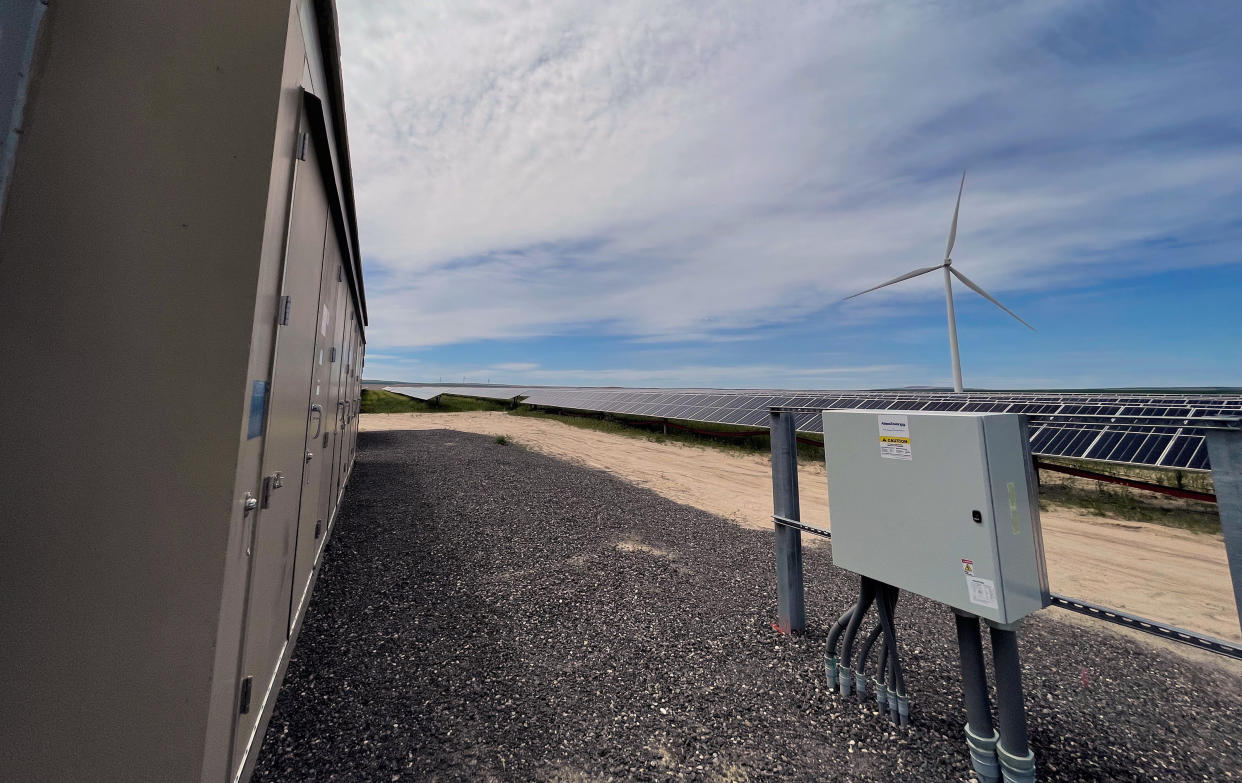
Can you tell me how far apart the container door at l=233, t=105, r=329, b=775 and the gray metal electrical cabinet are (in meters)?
3.39

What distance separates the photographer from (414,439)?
16516mm

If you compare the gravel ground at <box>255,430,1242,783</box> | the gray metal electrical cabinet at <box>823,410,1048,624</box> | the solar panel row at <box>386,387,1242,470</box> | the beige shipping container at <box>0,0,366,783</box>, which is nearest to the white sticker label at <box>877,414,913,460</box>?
the gray metal electrical cabinet at <box>823,410,1048,624</box>

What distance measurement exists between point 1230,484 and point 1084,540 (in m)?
7.73

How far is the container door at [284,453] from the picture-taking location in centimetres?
209

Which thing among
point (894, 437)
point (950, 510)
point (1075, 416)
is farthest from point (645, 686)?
point (1075, 416)

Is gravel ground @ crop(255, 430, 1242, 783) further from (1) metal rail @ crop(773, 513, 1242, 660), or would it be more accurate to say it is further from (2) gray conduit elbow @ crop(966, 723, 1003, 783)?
(1) metal rail @ crop(773, 513, 1242, 660)

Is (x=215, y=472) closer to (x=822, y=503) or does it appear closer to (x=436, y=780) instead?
(x=436, y=780)

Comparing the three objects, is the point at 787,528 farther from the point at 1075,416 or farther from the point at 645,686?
the point at 1075,416

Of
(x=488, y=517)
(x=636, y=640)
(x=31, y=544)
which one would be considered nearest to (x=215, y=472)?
(x=31, y=544)

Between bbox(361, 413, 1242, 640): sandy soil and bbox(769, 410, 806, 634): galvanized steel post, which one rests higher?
bbox(769, 410, 806, 634): galvanized steel post

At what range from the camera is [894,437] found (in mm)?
2781

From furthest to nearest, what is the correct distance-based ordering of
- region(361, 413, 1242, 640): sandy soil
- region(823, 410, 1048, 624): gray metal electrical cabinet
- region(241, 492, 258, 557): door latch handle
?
1. region(361, 413, 1242, 640): sandy soil
2. region(823, 410, 1048, 624): gray metal electrical cabinet
3. region(241, 492, 258, 557): door latch handle

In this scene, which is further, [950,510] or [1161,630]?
[950,510]

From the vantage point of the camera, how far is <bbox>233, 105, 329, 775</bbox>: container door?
2.09 m
